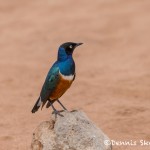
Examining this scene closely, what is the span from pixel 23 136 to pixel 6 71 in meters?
3.02

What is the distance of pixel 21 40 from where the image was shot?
42.2ft

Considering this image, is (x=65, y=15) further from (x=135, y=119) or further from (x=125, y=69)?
(x=135, y=119)

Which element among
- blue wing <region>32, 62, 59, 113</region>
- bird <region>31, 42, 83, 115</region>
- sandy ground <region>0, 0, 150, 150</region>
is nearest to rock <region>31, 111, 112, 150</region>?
bird <region>31, 42, 83, 115</region>

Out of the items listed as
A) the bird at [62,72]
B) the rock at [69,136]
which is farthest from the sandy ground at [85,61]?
the bird at [62,72]

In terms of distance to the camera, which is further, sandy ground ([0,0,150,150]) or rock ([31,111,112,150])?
sandy ground ([0,0,150,150])

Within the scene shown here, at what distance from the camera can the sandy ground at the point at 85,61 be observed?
8.72 m

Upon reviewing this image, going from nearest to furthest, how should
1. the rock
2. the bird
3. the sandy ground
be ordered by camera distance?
the rock → the bird → the sandy ground

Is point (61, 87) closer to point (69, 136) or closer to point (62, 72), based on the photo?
point (62, 72)

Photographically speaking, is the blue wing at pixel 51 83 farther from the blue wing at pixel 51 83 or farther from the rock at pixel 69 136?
the rock at pixel 69 136

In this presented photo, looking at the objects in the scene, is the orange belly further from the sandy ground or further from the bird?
the sandy ground

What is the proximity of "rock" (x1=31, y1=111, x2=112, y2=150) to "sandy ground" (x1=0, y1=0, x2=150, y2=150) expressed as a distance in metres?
1.24

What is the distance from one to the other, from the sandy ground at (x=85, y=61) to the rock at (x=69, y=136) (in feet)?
4.07

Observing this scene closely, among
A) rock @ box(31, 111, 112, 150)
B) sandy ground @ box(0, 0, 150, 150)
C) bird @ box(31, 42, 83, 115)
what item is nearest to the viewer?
rock @ box(31, 111, 112, 150)

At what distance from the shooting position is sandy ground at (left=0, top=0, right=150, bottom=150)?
28.6 ft
